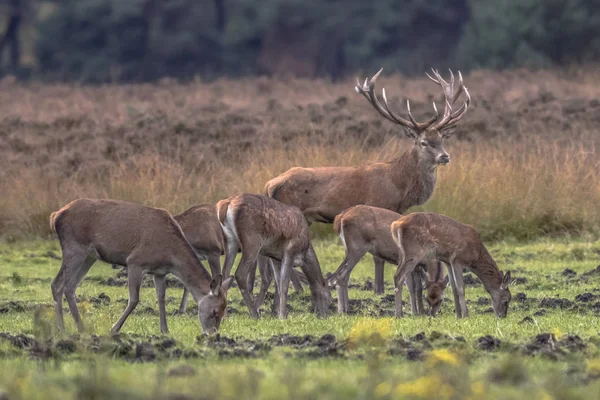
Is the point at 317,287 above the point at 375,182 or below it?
below

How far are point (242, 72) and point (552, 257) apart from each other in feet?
134

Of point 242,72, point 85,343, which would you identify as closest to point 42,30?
point 242,72

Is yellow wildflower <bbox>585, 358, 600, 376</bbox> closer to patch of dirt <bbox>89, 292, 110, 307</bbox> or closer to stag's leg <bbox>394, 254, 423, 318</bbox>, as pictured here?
stag's leg <bbox>394, 254, 423, 318</bbox>

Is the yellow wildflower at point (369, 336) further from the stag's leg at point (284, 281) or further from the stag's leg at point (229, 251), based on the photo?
the stag's leg at point (229, 251)

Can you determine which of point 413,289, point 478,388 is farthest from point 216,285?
point 478,388

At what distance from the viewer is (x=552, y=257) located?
677 inches

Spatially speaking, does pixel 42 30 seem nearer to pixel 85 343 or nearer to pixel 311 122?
pixel 311 122

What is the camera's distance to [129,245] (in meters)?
11.0

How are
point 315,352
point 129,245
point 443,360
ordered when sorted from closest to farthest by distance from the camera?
point 443,360, point 315,352, point 129,245

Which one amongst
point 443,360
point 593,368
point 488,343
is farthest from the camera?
point 488,343

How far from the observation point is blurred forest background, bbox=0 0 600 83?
182 feet

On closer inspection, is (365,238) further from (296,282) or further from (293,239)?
(296,282)

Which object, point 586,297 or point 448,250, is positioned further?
point 586,297

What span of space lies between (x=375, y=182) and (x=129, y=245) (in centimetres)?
507
